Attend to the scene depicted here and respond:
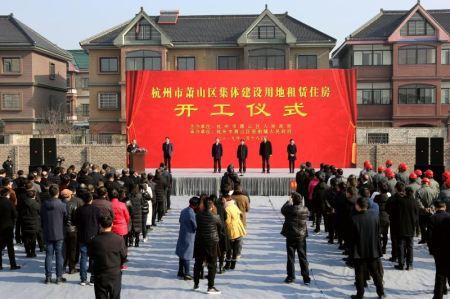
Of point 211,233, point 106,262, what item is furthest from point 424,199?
point 106,262

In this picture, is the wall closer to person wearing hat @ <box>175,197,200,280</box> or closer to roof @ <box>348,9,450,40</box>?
person wearing hat @ <box>175,197,200,280</box>

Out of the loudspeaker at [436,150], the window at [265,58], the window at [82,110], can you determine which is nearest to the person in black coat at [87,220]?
the loudspeaker at [436,150]

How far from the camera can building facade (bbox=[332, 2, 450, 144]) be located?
128 ft

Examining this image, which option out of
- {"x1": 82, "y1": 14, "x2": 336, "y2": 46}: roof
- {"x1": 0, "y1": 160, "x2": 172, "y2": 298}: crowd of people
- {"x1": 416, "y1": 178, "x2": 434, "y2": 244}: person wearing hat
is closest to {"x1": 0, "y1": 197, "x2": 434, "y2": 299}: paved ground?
{"x1": 0, "y1": 160, "x2": 172, "y2": 298}: crowd of people

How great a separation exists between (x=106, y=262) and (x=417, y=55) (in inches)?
1437

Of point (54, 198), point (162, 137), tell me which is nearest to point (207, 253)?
point (54, 198)

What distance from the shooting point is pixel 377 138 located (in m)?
35.6

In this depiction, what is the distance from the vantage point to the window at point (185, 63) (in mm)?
39812

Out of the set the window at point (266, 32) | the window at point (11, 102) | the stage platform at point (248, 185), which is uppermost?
the window at point (266, 32)

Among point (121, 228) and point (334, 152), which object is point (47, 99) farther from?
Answer: point (121, 228)

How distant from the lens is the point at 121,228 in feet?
31.5

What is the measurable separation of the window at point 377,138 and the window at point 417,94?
473 cm

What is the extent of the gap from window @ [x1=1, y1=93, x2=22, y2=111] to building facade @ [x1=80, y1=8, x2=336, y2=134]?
526cm

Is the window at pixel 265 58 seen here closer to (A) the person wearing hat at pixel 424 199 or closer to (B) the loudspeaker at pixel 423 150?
(B) the loudspeaker at pixel 423 150
